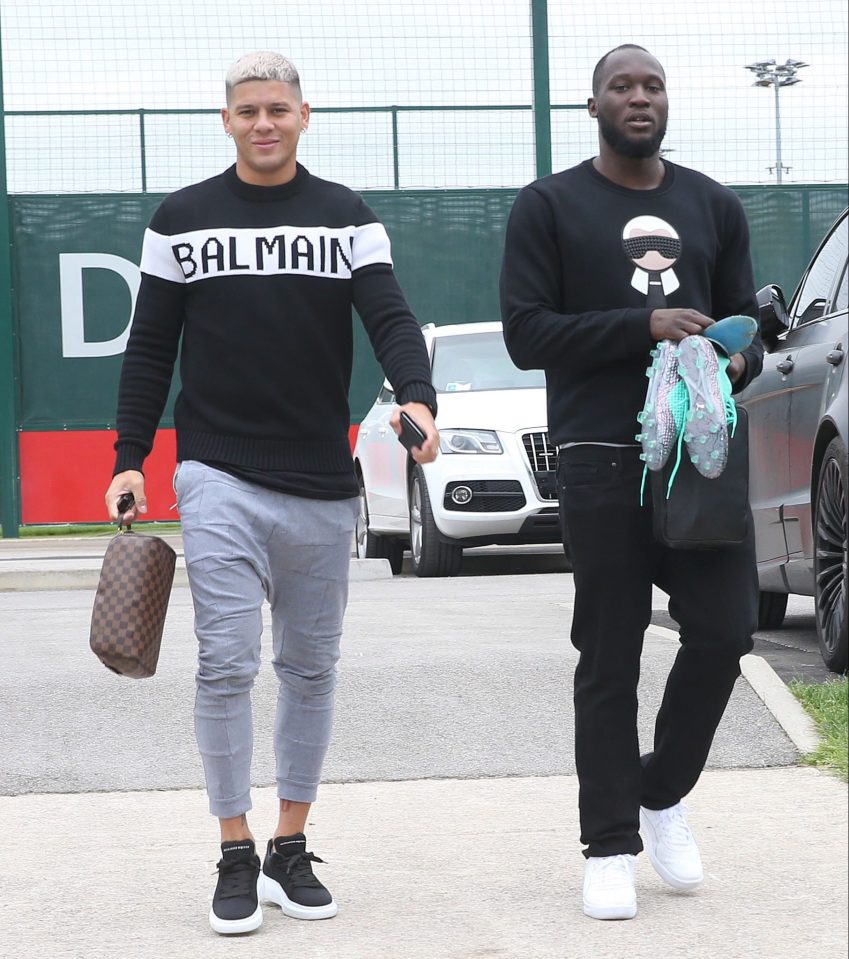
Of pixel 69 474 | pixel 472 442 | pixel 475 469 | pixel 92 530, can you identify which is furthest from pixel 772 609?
pixel 92 530

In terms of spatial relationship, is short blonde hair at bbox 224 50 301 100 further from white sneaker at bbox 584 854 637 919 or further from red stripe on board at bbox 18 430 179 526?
red stripe on board at bbox 18 430 179 526

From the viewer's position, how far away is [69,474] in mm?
16734

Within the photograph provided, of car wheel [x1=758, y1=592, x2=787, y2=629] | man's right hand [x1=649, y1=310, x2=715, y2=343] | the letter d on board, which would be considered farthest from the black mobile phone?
the letter d on board

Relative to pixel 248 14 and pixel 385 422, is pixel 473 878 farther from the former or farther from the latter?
pixel 248 14

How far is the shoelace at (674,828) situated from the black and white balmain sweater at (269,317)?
106 cm

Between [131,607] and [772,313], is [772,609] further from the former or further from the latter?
[131,607]

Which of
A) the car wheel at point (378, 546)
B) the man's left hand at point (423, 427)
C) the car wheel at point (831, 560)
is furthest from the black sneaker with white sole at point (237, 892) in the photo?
the car wheel at point (378, 546)

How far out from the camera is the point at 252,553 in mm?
3791

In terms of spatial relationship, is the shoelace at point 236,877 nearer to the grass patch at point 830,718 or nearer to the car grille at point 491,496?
the grass patch at point 830,718

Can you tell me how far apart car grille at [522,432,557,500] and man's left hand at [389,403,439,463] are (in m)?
6.67

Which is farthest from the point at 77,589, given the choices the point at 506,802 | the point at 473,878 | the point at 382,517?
the point at 473,878

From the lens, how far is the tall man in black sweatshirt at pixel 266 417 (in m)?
3.77

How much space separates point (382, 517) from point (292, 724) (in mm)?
7801

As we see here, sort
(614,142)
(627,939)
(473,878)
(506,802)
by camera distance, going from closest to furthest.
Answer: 1. (627,939)
2. (614,142)
3. (473,878)
4. (506,802)
